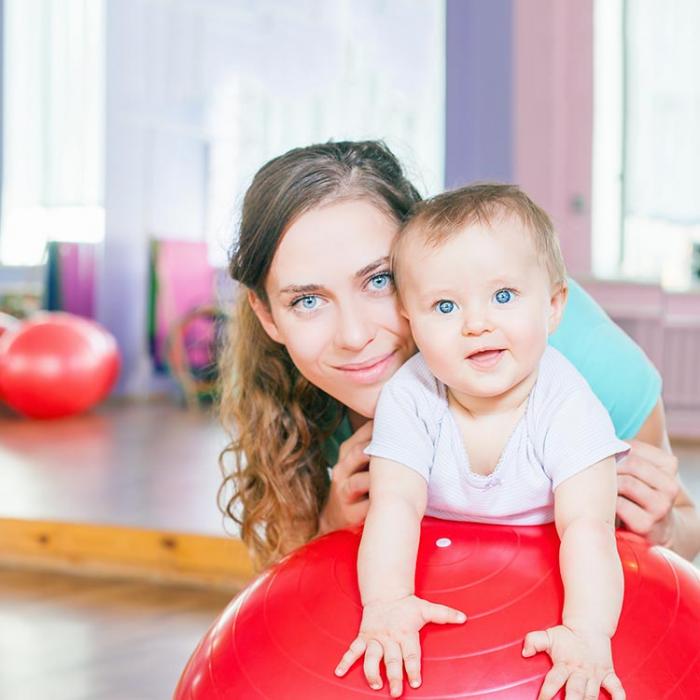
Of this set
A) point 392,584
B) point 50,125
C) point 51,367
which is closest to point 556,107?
point 51,367

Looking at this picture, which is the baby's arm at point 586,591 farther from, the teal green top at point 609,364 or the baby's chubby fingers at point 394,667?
the teal green top at point 609,364

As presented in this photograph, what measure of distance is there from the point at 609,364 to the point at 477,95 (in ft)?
12.1

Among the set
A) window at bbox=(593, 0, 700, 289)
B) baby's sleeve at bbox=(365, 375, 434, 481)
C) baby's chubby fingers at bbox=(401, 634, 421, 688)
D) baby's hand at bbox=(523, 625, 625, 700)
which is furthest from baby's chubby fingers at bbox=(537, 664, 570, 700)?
window at bbox=(593, 0, 700, 289)

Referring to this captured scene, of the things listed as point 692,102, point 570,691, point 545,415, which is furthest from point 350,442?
point 692,102

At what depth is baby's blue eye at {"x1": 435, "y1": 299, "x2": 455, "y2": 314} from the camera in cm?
100

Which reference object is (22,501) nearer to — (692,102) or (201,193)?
(201,193)

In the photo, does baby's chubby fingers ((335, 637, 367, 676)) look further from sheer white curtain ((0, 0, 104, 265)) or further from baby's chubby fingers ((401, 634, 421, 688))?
sheer white curtain ((0, 0, 104, 265))

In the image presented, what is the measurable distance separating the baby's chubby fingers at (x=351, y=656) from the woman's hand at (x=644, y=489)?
0.43 metres

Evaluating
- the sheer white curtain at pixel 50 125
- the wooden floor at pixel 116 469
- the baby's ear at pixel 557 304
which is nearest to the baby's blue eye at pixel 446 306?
the baby's ear at pixel 557 304

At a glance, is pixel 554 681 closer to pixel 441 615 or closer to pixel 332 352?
pixel 441 615

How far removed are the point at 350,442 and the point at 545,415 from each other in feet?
1.15

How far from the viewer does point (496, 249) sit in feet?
3.21

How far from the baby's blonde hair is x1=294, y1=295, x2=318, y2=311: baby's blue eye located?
15 cm

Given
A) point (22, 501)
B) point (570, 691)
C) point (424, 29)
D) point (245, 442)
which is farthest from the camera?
point (424, 29)
